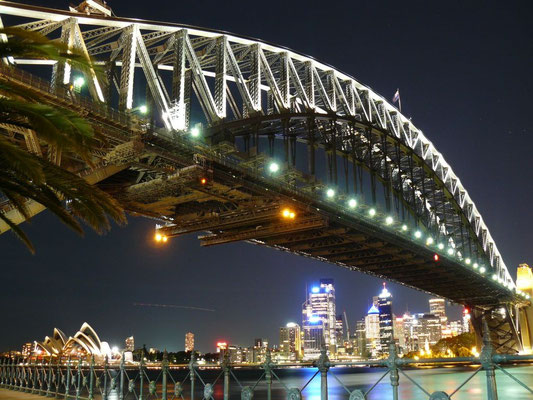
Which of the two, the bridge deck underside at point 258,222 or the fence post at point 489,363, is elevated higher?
the bridge deck underside at point 258,222

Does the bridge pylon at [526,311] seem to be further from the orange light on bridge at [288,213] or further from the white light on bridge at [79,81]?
the white light on bridge at [79,81]

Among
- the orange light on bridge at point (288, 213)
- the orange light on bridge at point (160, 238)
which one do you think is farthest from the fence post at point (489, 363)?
the orange light on bridge at point (160, 238)

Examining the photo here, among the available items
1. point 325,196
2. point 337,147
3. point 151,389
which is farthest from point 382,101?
point 151,389

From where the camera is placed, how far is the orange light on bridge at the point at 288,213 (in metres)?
41.7

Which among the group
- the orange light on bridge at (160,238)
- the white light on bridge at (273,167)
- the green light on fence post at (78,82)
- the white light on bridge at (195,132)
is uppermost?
the green light on fence post at (78,82)

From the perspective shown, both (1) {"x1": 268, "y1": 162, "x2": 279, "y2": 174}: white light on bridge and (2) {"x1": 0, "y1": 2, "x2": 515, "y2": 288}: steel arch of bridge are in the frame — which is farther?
(1) {"x1": 268, "y1": 162, "x2": 279, "y2": 174}: white light on bridge

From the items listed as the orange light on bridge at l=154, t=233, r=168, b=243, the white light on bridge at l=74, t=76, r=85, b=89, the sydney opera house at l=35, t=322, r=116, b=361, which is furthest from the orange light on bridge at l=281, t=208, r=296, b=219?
the sydney opera house at l=35, t=322, r=116, b=361

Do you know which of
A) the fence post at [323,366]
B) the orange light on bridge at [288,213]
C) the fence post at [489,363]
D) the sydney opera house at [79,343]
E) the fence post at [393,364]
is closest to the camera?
the fence post at [489,363]

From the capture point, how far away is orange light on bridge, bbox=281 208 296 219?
41.7m

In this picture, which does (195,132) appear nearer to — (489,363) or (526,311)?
(489,363)

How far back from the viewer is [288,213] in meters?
41.9

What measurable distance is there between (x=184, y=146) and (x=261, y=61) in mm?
14548

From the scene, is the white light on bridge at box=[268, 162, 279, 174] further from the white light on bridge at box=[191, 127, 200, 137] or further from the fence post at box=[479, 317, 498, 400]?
the fence post at box=[479, 317, 498, 400]

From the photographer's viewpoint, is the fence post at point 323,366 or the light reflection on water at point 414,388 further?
the light reflection on water at point 414,388
